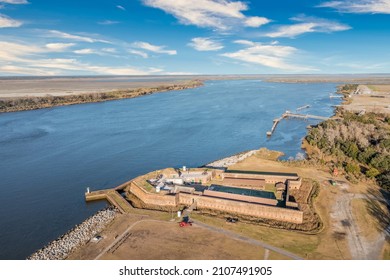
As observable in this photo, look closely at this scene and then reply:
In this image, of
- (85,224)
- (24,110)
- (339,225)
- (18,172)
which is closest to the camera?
(339,225)

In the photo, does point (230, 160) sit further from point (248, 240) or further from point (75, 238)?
point (75, 238)

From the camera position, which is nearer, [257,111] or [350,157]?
[350,157]

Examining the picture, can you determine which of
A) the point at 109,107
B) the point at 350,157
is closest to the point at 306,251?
the point at 350,157

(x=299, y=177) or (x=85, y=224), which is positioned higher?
(x=299, y=177)

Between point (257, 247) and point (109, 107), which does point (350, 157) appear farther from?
point (109, 107)

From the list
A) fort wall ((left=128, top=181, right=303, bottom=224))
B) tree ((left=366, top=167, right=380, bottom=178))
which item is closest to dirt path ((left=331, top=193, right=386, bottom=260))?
fort wall ((left=128, top=181, right=303, bottom=224))

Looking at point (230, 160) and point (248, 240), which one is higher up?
point (230, 160)

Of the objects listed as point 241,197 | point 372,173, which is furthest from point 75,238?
point 372,173
